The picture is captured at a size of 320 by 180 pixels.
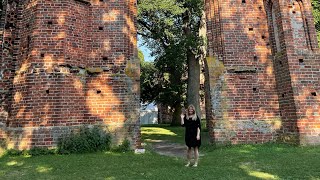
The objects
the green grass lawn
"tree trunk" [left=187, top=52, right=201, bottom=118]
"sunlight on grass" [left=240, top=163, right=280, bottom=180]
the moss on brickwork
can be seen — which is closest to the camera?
"sunlight on grass" [left=240, top=163, right=280, bottom=180]

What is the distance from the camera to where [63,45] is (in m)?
8.59

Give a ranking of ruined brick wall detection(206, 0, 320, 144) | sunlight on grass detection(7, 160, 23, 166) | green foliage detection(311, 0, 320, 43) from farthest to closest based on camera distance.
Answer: green foliage detection(311, 0, 320, 43) < ruined brick wall detection(206, 0, 320, 144) < sunlight on grass detection(7, 160, 23, 166)

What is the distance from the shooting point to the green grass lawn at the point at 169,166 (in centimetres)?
544

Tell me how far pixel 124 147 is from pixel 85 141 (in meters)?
1.21

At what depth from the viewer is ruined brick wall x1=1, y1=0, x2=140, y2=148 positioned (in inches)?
320

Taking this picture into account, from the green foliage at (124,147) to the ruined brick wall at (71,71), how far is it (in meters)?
0.17

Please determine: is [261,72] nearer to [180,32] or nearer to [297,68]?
[297,68]

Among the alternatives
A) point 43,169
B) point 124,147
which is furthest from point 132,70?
point 43,169

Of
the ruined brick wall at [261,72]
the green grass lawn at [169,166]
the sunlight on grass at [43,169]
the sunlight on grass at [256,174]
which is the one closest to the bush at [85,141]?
the green grass lawn at [169,166]

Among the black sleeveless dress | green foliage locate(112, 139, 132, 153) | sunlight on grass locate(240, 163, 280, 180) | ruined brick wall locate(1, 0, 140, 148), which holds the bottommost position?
sunlight on grass locate(240, 163, 280, 180)

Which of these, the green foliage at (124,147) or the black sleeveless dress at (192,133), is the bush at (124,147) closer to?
the green foliage at (124,147)

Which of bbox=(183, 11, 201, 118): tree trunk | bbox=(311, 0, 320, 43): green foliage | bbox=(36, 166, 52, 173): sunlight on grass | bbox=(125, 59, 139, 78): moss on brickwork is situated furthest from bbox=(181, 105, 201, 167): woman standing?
bbox=(311, 0, 320, 43): green foliage

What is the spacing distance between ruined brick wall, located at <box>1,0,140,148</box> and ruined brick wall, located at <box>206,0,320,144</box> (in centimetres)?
297

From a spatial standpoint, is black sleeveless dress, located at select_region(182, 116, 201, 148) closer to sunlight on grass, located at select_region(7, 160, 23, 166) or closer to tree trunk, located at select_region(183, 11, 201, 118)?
sunlight on grass, located at select_region(7, 160, 23, 166)
